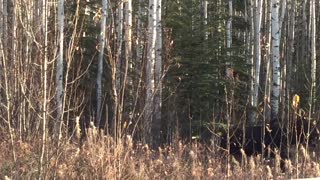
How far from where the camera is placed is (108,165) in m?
5.34

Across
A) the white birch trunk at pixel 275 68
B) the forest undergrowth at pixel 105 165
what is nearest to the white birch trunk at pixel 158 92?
the white birch trunk at pixel 275 68

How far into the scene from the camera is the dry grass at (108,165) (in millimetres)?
5335

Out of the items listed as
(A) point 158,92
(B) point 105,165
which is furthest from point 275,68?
(B) point 105,165

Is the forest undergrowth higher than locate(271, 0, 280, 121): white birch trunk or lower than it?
lower

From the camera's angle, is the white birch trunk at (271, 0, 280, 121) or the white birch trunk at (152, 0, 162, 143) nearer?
the white birch trunk at (152, 0, 162, 143)

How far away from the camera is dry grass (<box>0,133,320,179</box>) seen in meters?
5.33

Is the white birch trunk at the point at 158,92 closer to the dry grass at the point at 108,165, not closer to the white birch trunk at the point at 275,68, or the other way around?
the white birch trunk at the point at 275,68

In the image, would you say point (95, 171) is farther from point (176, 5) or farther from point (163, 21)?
point (176, 5)

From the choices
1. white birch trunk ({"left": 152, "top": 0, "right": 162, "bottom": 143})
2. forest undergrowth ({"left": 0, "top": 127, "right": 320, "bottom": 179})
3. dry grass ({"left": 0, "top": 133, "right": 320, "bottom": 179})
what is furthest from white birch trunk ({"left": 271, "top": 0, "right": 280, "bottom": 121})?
forest undergrowth ({"left": 0, "top": 127, "right": 320, "bottom": 179})

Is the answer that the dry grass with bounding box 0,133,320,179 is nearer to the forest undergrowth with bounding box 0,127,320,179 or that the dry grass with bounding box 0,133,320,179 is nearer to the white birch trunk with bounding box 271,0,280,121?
the forest undergrowth with bounding box 0,127,320,179

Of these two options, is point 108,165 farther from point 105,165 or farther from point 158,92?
point 158,92

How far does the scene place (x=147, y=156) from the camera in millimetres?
6867

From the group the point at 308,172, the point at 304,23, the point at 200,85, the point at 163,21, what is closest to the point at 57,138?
the point at 308,172

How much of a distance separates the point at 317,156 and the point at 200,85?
4091mm
